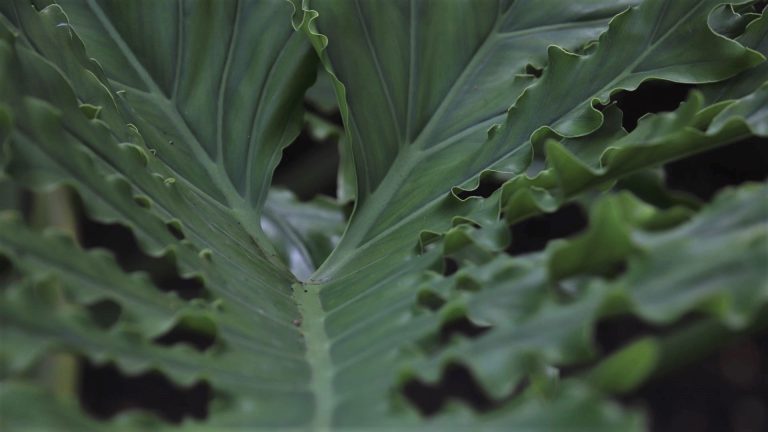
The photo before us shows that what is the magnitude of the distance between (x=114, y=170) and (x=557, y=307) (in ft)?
0.97

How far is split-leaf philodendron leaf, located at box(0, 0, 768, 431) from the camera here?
0.39 meters

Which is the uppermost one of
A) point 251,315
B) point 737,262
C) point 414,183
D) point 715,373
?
point 715,373

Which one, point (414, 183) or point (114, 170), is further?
point (414, 183)

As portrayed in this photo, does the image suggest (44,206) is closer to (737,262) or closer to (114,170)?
(114,170)

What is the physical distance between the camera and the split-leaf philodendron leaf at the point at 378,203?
1.28ft

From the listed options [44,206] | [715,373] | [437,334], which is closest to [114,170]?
[437,334]

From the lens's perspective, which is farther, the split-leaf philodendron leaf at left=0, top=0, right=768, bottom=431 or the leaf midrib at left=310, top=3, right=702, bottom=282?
the leaf midrib at left=310, top=3, right=702, bottom=282

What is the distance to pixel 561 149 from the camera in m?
0.52

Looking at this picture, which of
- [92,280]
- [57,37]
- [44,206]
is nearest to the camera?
[92,280]

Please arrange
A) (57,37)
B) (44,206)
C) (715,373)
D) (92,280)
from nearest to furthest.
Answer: (92,280) < (57,37) < (44,206) < (715,373)

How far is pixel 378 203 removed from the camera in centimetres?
79

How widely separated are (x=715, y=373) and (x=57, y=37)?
1760 millimetres

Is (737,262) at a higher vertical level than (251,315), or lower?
lower

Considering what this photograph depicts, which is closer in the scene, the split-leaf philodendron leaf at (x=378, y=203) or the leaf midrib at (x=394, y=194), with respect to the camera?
the split-leaf philodendron leaf at (x=378, y=203)
